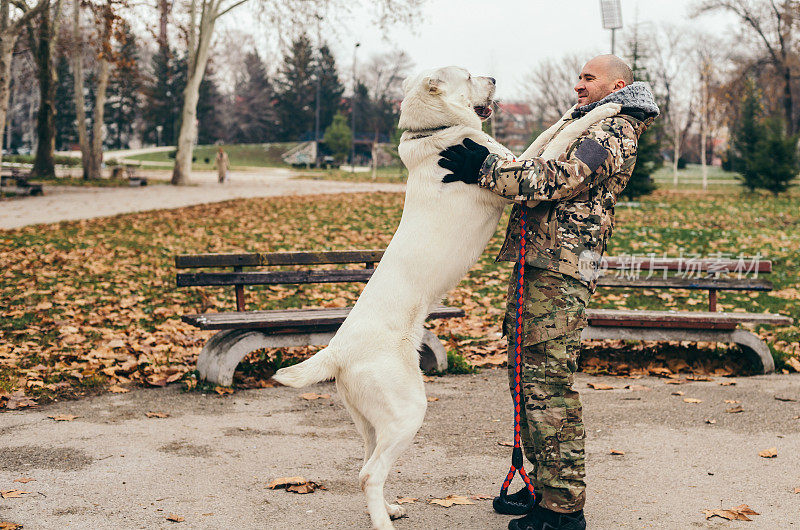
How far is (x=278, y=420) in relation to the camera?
5.04 meters

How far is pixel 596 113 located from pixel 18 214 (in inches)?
685

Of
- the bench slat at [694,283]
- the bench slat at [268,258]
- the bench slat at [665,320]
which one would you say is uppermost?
the bench slat at [268,258]

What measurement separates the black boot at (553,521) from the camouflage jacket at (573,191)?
991mm

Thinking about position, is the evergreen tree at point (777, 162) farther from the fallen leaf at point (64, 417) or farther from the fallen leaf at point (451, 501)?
the fallen leaf at point (64, 417)

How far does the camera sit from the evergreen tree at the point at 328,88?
7200 cm

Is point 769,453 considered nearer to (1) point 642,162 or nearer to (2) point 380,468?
(2) point 380,468

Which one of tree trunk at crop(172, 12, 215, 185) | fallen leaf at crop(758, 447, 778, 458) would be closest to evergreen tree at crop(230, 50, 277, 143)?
tree trunk at crop(172, 12, 215, 185)

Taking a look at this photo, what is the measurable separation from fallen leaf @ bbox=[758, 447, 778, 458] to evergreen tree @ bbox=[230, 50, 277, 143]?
248 feet

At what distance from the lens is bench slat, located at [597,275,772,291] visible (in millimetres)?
6652

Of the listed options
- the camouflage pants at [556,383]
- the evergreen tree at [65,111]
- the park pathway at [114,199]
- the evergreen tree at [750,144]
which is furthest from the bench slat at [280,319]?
the evergreen tree at [65,111]

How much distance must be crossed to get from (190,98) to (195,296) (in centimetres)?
1966

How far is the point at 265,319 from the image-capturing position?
5.71 meters

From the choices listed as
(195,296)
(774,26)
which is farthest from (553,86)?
(195,296)

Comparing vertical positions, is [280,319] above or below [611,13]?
below
